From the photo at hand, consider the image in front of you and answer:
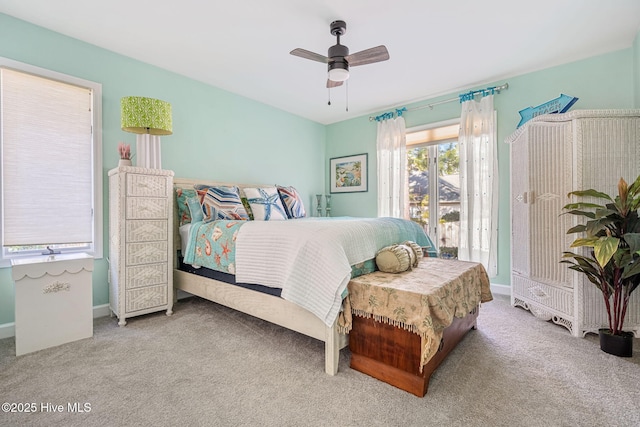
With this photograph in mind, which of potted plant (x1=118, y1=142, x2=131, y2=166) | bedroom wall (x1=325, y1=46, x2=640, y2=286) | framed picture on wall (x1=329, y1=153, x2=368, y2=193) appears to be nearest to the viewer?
potted plant (x1=118, y1=142, x2=131, y2=166)

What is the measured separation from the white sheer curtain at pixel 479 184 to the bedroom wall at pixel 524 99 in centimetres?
9

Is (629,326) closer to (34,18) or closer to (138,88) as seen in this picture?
(138,88)

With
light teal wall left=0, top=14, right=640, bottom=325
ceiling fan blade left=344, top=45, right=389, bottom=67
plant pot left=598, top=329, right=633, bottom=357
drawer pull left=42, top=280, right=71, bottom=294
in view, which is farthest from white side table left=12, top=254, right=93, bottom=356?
plant pot left=598, top=329, right=633, bottom=357

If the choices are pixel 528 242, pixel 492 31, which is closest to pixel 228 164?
pixel 492 31

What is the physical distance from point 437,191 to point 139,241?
3567mm

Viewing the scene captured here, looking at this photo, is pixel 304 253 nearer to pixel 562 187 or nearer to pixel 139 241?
pixel 139 241

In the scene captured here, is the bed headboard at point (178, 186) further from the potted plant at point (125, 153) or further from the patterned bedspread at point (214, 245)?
the potted plant at point (125, 153)

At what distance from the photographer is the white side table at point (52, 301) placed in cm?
192

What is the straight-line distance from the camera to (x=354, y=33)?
2498 millimetres

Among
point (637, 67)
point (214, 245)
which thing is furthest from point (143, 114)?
point (637, 67)

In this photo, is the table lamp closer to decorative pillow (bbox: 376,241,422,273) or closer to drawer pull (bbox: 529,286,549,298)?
decorative pillow (bbox: 376,241,422,273)

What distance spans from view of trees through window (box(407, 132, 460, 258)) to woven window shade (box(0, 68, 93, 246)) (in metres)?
3.82

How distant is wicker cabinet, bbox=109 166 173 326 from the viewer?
7.82 ft

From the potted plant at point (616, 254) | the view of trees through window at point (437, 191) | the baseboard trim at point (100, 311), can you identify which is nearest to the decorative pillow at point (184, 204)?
the baseboard trim at point (100, 311)
